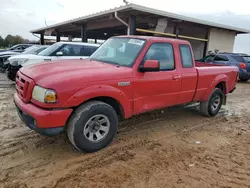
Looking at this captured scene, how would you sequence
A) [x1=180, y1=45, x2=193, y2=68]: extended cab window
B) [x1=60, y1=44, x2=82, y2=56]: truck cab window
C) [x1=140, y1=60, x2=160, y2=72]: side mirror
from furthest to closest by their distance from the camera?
1. [x1=60, y1=44, x2=82, y2=56]: truck cab window
2. [x1=180, y1=45, x2=193, y2=68]: extended cab window
3. [x1=140, y1=60, x2=160, y2=72]: side mirror

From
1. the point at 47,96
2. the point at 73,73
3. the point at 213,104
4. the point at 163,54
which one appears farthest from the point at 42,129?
the point at 213,104

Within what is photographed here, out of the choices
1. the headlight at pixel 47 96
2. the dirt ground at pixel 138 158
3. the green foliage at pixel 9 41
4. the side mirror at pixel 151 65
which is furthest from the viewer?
the green foliage at pixel 9 41

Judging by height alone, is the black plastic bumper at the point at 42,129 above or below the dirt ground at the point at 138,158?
above

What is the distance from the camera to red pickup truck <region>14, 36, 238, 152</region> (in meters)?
3.10

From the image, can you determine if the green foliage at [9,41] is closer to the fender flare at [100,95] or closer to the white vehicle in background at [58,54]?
the white vehicle in background at [58,54]

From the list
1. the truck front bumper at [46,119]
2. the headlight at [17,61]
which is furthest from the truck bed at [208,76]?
the headlight at [17,61]

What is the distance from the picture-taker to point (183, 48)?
4867mm

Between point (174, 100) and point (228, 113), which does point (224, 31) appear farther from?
point (174, 100)

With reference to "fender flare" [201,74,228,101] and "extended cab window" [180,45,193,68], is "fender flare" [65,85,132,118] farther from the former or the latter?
"fender flare" [201,74,228,101]

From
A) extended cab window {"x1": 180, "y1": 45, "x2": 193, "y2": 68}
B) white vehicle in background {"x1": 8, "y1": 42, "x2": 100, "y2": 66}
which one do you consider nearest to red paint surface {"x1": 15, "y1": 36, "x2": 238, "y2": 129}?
extended cab window {"x1": 180, "y1": 45, "x2": 193, "y2": 68}

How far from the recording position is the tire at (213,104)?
5.71m

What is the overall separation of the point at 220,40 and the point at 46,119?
1619cm

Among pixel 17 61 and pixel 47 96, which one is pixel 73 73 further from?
pixel 17 61

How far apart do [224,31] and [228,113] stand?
12206 mm
